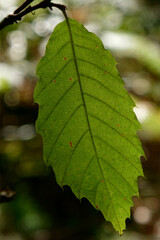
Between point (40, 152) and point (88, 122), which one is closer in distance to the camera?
point (88, 122)

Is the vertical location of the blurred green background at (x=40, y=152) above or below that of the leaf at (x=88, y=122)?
below

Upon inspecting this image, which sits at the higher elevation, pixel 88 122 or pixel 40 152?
pixel 88 122

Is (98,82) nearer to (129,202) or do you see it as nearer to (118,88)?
(118,88)

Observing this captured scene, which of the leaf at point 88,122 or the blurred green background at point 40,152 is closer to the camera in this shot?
the leaf at point 88,122

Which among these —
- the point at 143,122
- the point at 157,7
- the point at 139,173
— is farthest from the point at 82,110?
the point at 157,7
